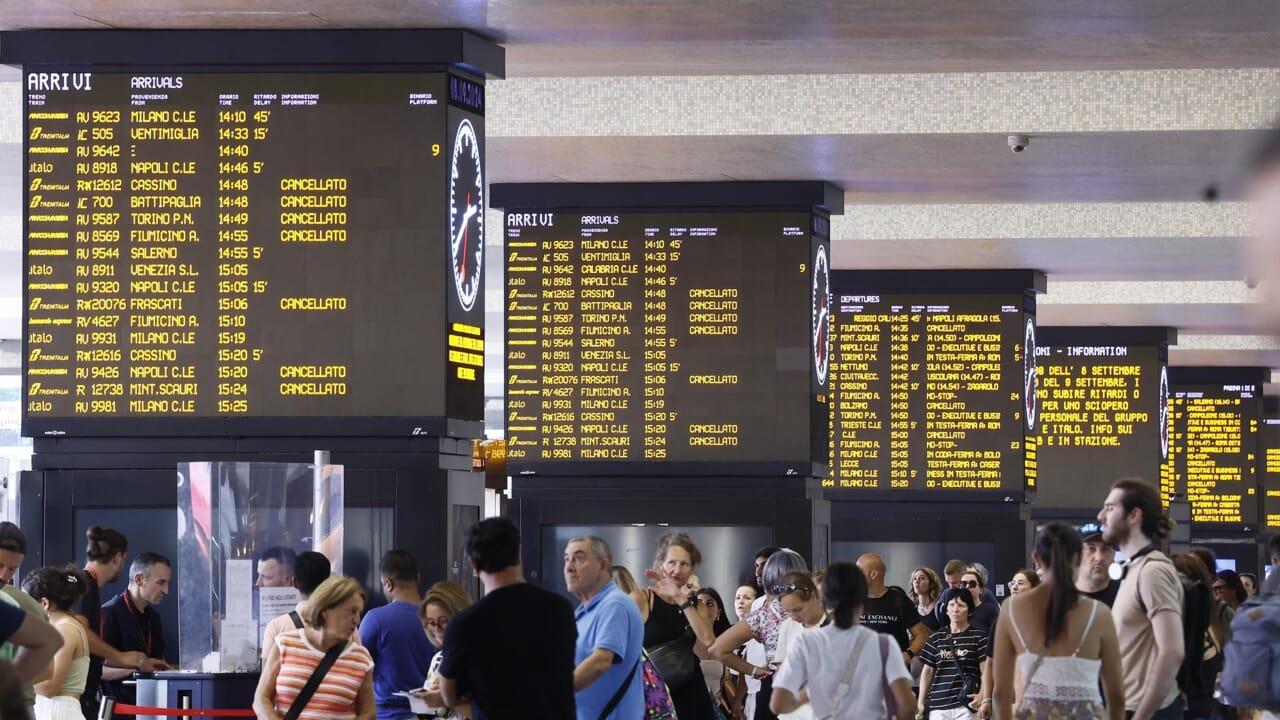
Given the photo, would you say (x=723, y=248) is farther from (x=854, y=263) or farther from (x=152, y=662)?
Answer: (x=152, y=662)

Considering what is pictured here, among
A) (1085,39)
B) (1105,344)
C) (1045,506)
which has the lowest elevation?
(1045,506)

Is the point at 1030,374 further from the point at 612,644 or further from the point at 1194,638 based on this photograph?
the point at 612,644

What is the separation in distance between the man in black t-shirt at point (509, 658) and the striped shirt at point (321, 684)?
1.00 meters

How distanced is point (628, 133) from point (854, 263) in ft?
22.6

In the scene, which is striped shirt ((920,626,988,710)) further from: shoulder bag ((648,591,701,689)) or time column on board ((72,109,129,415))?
time column on board ((72,109,129,415))

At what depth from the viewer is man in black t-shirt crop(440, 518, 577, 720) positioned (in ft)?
19.3

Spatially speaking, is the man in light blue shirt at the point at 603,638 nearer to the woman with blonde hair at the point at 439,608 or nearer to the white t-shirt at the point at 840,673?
the white t-shirt at the point at 840,673

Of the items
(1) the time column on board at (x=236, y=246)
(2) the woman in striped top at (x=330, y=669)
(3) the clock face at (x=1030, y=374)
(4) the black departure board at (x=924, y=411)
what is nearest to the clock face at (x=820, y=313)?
(4) the black departure board at (x=924, y=411)

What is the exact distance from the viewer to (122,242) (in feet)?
35.1

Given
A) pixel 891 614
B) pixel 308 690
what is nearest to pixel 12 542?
pixel 308 690

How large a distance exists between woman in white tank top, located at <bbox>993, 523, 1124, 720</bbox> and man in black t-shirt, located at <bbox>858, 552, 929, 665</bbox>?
5.38 m

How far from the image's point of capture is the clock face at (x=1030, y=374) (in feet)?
66.9

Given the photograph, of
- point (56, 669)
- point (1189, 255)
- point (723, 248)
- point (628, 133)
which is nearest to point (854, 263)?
point (1189, 255)

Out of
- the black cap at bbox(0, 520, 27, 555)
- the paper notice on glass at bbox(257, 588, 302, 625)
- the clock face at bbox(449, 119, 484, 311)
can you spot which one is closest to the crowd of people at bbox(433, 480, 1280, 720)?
the paper notice on glass at bbox(257, 588, 302, 625)
